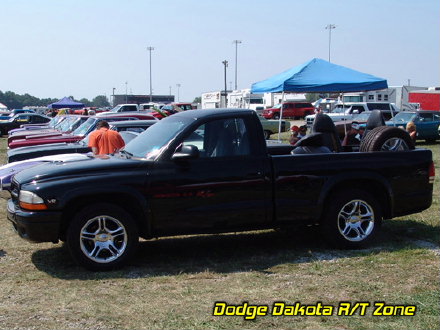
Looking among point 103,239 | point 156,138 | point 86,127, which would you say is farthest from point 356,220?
point 86,127

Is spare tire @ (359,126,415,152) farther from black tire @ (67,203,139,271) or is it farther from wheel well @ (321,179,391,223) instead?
black tire @ (67,203,139,271)

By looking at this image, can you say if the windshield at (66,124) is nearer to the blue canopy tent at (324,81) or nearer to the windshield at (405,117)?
the blue canopy tent at (324,81)

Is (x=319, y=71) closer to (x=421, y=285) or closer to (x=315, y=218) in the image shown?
(x=315, y=218)

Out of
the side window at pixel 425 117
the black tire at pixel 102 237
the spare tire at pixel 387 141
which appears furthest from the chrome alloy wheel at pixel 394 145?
the side window at pixel 425 117

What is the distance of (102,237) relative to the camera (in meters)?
5.78

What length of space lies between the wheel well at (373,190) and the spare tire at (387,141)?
0.79 meters

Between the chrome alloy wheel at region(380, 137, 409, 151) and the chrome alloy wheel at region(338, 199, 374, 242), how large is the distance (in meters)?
1.19

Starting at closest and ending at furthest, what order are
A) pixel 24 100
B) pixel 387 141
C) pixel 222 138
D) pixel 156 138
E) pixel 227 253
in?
pixel 222 138
pixel 156 138
pixel 227 253
pixel 387 141
pixel 24 100

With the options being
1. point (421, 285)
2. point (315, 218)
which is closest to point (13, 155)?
point (315, 218)

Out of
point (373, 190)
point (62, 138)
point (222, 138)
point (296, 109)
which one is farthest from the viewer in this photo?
point (296, 109)

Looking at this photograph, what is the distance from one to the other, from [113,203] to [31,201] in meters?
0.85

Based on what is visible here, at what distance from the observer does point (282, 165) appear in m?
6.30

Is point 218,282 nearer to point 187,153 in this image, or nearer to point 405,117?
point 187,153

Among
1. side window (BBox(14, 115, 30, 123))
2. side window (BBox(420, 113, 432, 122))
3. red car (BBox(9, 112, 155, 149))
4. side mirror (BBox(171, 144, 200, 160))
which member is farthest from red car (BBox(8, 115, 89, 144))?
side window (BBox(14, 115, 30, 123))
